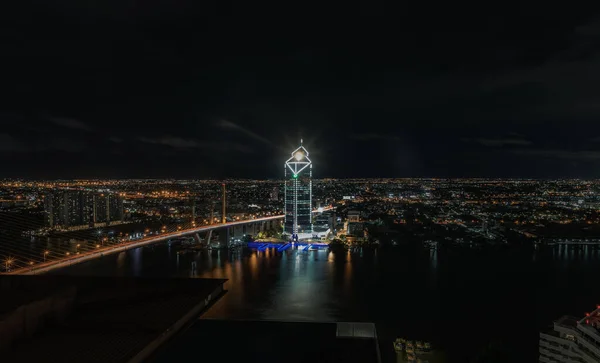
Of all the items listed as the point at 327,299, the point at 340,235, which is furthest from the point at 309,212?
the point at 327,299

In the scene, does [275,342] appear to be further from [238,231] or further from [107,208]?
[107,208]

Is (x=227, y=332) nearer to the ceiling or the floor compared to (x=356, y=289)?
nearer to the ceiling

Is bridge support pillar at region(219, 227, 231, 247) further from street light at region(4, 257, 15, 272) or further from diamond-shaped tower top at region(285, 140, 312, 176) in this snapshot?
street light at region(4, 257, 15, 272)

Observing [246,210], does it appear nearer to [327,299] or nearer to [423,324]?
[327,299]

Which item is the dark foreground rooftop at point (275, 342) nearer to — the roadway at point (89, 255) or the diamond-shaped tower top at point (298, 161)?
the roadway at point (89, 255)

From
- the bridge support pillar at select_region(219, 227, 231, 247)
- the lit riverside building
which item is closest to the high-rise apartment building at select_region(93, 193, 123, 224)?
the bridge support pillar at select_region(219, 227, 231, 247)
